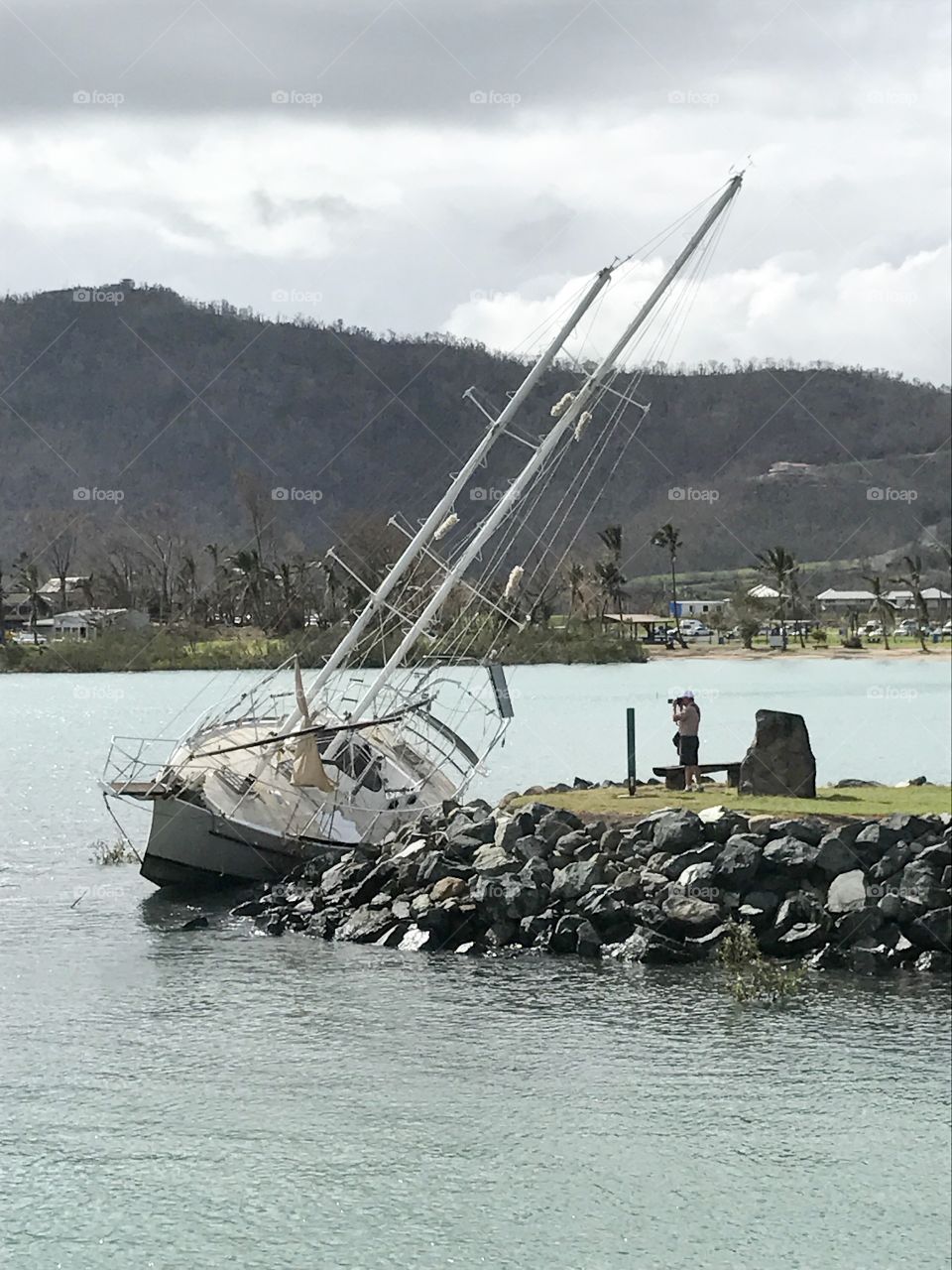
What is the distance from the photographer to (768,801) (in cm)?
3120

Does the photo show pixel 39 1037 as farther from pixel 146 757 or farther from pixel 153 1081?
pixel 146 757

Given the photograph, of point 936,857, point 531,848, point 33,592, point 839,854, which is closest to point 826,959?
point 839,854

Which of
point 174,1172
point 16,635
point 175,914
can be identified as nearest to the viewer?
point 174,1172

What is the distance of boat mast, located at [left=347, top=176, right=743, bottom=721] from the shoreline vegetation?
65.3 meters

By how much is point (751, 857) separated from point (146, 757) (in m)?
38.0

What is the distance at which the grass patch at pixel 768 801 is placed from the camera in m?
30.6

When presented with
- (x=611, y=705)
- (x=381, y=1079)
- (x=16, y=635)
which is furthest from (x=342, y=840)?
(x=16, y=635)

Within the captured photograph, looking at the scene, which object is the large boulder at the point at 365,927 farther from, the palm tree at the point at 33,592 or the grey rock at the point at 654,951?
the palm tree at the point at 33,592

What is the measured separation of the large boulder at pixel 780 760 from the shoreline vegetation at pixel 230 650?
72474mm

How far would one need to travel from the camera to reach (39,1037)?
2416cm

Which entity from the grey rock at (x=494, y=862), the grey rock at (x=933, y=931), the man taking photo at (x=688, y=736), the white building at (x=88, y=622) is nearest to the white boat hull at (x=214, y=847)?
the grey rock at (x=494, y=862)

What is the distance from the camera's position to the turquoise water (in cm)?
1784

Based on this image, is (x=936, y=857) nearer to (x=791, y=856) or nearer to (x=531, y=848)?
(x=791, y=856)

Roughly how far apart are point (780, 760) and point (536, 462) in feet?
30.2
